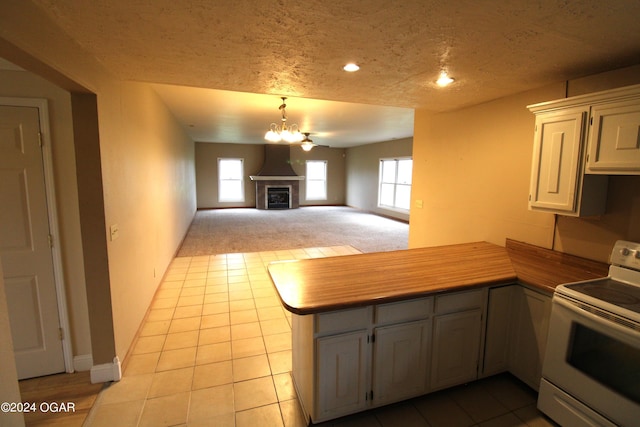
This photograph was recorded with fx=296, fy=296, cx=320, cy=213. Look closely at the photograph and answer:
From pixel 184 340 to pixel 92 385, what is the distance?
28.5 inches

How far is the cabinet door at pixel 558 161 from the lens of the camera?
6.46 feet

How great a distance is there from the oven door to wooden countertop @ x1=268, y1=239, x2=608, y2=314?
0.87 ft

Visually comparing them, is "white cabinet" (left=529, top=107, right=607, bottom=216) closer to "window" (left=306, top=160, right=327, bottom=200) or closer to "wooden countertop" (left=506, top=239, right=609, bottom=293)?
"wooden countertop" (left=506, top=239, right=609, bottom=293)

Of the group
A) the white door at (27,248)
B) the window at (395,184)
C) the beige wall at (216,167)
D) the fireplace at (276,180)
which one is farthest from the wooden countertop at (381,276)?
the beige wall at (216,167)

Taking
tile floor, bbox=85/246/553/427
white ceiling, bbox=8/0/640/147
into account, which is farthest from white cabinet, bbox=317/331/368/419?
white ceiling, bbox=8/0/640/147

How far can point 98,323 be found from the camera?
2.12 metres

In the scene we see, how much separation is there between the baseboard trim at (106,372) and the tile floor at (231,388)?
63mm

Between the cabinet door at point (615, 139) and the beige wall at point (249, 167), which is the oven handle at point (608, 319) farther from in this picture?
the beige wall at point (249, 167)

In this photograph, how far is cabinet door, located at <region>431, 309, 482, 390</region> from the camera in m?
1.97

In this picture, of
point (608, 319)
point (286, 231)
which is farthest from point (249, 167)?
point (608, 319)

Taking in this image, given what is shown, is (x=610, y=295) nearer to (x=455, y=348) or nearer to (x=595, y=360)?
(x=595, y=360)

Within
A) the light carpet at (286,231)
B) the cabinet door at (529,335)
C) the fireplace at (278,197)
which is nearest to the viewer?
the cabinet door at (529,335)

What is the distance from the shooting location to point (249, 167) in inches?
442

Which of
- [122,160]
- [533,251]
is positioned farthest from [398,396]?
[122,160]
